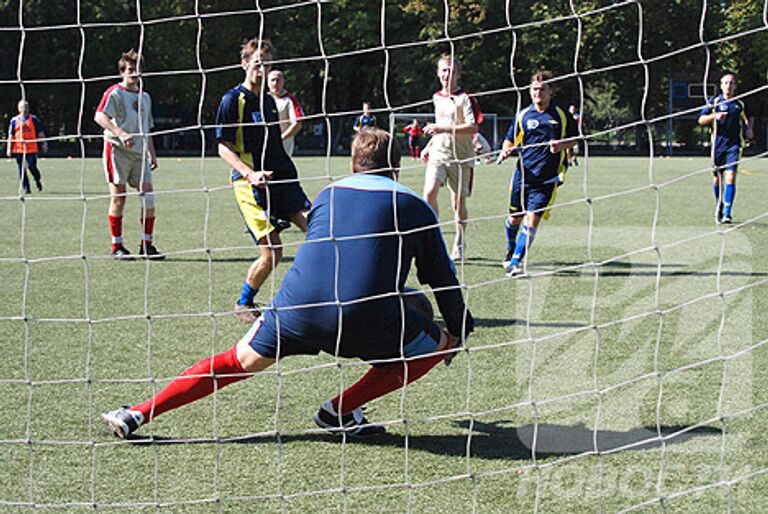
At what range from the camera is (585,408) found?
4582 millimetres

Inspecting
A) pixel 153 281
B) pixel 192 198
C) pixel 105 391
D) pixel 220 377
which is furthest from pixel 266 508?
pixel 192 198

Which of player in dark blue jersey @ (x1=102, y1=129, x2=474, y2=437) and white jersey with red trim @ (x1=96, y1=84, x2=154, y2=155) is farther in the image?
white jersey with red trim @ (x1=96, y1=84, x2=154, y2=155)

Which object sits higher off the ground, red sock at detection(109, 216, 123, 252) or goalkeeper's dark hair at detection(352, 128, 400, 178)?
goalkeeper's dark hair at detection(352, 128, 400, 178)

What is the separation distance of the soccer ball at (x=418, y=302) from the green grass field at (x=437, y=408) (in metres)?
0.32

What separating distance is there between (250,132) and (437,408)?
2.79 metres

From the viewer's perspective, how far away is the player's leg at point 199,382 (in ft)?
13.2

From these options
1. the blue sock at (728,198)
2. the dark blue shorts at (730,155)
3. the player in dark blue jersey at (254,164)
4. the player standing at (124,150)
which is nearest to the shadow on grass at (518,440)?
the player in dark blue jersey at (254,164)

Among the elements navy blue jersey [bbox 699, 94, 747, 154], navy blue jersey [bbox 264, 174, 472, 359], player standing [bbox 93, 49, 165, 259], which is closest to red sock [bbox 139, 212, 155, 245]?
player standing [bbox 93, 49, 165, 259]

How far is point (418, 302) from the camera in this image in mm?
4242

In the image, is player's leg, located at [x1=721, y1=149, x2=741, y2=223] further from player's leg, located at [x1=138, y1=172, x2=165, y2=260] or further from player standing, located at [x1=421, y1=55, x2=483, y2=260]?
player's leg, located at [x1=138, y1=172, x2=165, y2=260]

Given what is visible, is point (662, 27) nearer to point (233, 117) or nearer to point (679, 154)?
point (679, 154)

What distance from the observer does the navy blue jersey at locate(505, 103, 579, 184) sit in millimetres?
8062

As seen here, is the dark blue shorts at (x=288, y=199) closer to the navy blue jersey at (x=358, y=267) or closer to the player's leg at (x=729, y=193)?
the navy blue jersey at (x=358, y=267)

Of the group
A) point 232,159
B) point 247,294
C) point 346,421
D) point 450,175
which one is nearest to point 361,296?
point 346,421
